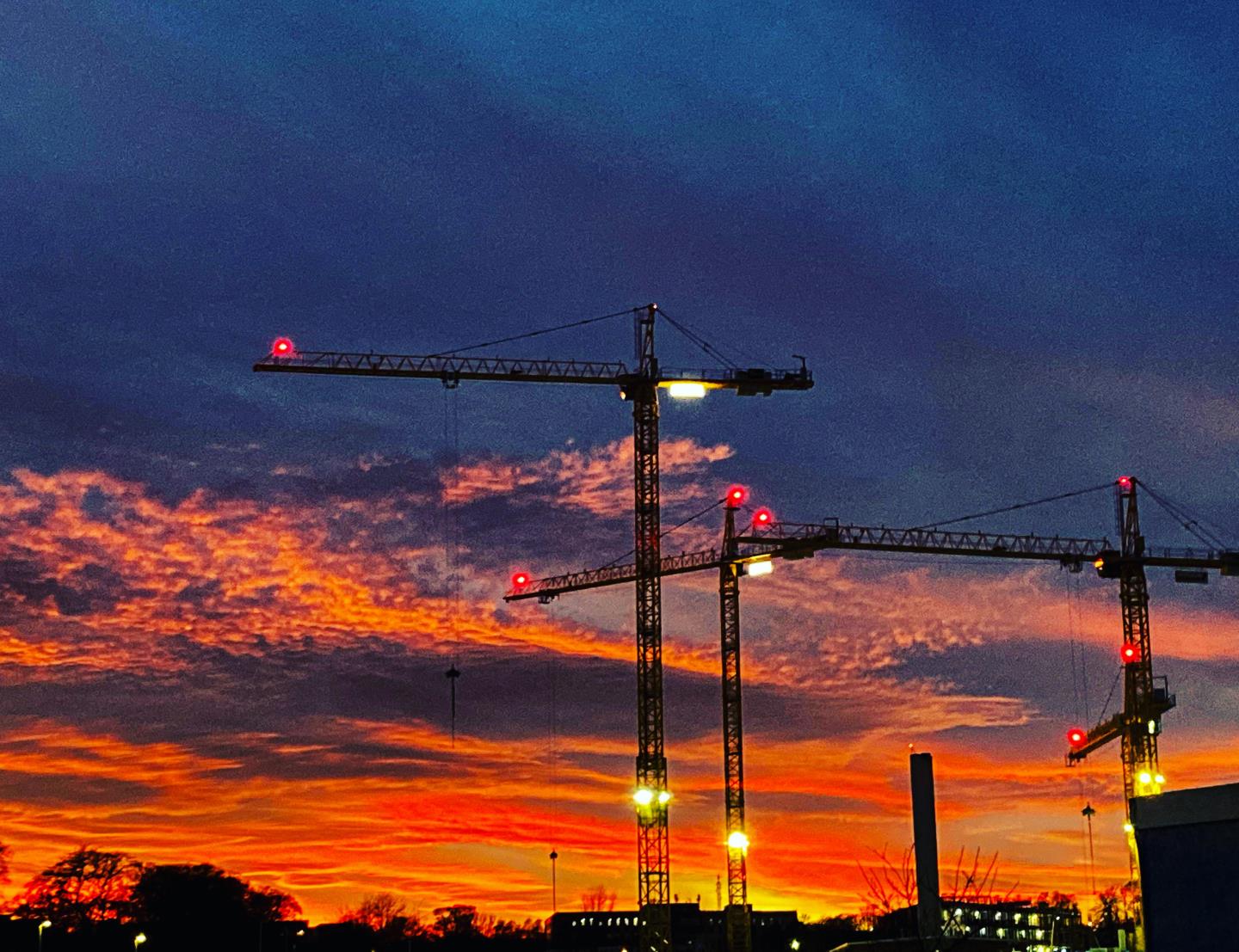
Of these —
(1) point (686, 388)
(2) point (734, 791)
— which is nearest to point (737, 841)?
(2) point (734, 791)

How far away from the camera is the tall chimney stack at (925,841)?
7206cm

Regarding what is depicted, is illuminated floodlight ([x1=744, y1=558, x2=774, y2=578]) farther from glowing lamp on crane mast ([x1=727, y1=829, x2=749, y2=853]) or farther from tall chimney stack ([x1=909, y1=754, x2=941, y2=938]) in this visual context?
tall chimney stack ([x1=909, y1=754, x2=941, y2=938])

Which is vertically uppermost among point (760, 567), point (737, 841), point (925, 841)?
point (760, 567)

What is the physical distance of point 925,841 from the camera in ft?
241

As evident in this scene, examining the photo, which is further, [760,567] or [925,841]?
[760,567]

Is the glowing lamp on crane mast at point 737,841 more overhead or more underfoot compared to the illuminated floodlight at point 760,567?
more underfoot

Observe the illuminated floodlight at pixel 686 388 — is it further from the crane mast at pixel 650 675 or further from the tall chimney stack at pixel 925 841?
the tall chimney stack at pixel 925 841

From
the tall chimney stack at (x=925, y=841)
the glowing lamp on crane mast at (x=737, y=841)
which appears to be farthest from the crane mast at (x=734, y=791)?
the tall chimney stack at (x=925, y=841)

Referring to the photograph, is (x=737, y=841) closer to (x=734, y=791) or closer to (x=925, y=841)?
(x=734, y=791)

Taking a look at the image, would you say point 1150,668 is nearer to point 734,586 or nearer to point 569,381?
point 734,586

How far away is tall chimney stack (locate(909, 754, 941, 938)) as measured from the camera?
7206cm

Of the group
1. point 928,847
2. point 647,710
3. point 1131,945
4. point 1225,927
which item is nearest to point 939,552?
point 1131,945

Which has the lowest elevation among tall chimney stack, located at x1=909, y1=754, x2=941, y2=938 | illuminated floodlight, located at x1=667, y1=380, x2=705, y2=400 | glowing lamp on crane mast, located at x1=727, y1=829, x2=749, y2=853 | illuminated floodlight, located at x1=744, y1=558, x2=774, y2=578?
tall chimney stack, located at x1=909, y1=754, x2=941, y2=938

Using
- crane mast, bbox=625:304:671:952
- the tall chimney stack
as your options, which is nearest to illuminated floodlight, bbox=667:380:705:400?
crane mast, bbox=625:304:671:952
